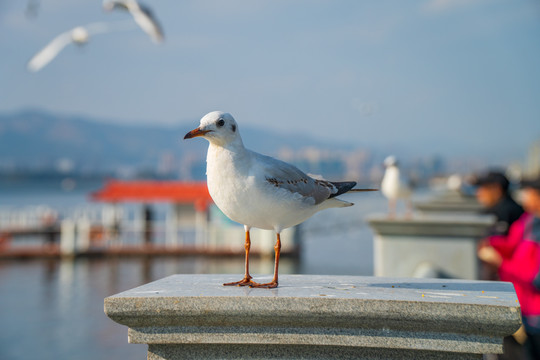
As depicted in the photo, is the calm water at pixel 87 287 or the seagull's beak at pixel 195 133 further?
the calm water at pixel 87 287

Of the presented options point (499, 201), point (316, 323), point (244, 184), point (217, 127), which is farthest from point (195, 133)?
point (499, 201)

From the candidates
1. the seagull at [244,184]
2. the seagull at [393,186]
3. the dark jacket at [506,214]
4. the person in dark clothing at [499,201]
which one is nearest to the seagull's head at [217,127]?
the seagull at [244,184]

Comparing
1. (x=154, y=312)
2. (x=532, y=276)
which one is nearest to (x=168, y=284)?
(x=154, y=312)

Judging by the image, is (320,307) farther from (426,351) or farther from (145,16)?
(145,16)

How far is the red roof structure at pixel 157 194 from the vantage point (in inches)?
947

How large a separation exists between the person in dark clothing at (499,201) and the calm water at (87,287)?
1596mm

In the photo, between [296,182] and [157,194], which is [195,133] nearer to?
[296,182]

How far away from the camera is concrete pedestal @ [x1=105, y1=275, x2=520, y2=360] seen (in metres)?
2.23

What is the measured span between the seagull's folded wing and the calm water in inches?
186

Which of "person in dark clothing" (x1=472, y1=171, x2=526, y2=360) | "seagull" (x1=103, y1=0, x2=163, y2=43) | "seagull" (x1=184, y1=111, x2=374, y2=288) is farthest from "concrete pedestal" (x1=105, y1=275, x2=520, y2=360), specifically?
"seagull" (x1=103, y1=0, x2=163, y2=43)

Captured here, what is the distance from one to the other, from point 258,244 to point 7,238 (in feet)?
38.0

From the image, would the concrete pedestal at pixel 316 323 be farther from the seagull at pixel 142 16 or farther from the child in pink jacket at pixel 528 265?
the seagull at pixel 142 16

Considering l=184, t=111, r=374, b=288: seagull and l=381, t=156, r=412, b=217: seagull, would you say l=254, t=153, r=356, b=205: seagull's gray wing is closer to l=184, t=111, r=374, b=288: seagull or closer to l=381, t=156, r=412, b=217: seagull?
l=184, t=111, r=374, b=288: seagull

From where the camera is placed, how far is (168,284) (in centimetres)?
276
